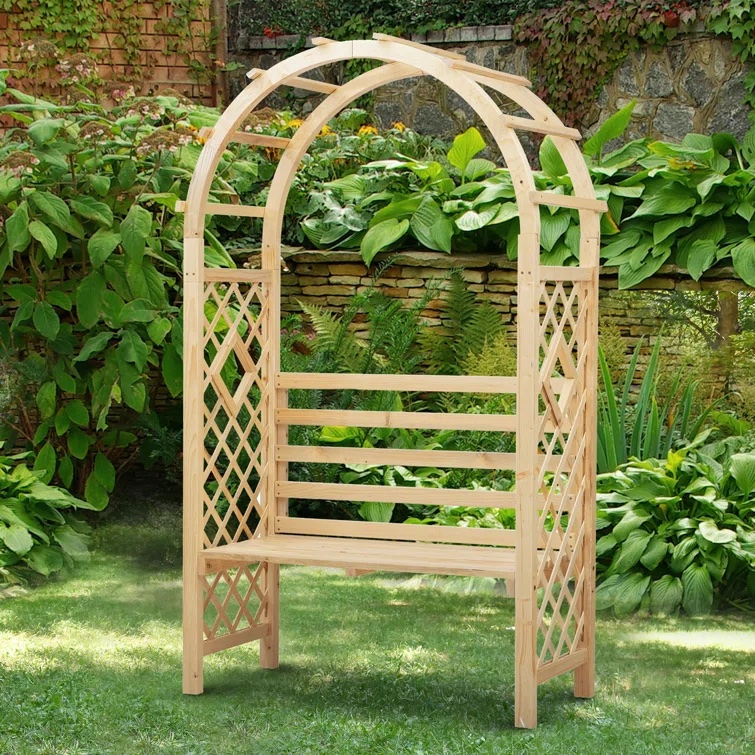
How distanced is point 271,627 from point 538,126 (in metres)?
2.08

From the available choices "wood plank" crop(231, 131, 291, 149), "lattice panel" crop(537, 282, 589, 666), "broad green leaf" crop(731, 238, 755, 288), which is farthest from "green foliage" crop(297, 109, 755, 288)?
"lattice panel" crop(537, 282, 589, 666)

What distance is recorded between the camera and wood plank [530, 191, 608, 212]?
3766 millimetres

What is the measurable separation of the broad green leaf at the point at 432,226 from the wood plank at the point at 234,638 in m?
3.25

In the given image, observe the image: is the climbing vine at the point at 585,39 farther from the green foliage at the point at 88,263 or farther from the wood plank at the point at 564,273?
the wood plank at the point at 564,273

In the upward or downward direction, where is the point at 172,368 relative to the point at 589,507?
upward

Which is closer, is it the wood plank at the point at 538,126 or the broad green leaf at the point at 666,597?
the wood plank at the point at 538,126

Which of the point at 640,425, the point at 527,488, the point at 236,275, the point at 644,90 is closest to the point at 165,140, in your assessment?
the point at 236,275

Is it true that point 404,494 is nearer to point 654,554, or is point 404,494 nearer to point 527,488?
point 527,488

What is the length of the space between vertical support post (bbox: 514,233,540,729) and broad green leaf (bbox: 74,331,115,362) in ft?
9.69

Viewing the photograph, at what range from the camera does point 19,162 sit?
562cm

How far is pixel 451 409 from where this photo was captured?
22.2 feet

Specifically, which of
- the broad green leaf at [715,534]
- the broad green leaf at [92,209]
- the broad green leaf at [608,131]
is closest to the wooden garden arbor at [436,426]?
the broad green leaf at [715,534]

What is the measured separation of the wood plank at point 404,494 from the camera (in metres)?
4.21

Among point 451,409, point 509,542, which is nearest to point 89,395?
point 451,409
